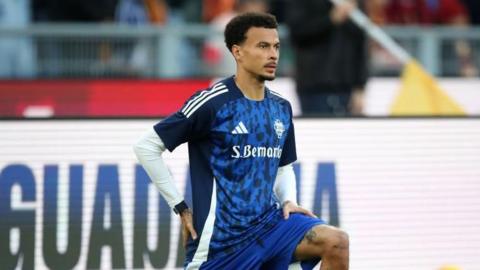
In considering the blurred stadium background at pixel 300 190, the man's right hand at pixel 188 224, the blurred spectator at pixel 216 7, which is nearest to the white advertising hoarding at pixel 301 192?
the blurred stadium background at pixel 300 190

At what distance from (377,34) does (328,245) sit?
22.0 ft

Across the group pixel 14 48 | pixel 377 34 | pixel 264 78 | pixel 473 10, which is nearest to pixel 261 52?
pixel 264 78

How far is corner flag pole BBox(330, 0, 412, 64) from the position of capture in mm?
12202

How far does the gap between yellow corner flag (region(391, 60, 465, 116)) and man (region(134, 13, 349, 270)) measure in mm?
6687

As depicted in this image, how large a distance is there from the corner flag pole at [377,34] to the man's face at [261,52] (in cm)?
546

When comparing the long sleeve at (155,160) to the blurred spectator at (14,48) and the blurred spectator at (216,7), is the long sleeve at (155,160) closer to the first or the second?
the blurred spectator at (14,48)

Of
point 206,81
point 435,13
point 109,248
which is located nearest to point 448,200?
point 109,248

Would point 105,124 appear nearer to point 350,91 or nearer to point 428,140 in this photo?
point 428,140

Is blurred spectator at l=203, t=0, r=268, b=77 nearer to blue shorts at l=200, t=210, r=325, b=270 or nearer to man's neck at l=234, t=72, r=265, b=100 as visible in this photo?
man's neck at l=234, t=72, r=265, b=100

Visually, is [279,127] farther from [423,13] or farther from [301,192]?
[423,13]

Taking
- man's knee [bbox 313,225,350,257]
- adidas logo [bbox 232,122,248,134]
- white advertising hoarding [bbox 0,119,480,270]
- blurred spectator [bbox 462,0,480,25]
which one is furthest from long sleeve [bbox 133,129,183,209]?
blurred spectator [bbox 462,0,480,25]

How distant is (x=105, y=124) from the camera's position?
8.40 metres

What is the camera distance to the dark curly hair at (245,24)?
6.59 meters

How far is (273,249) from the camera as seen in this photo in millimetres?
6602
